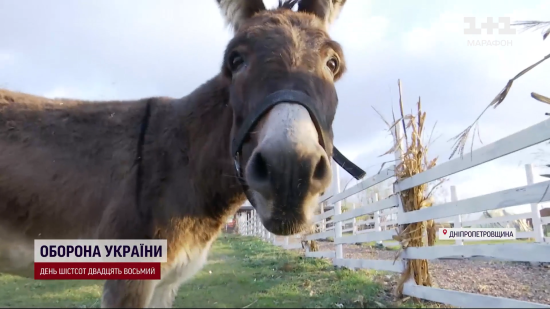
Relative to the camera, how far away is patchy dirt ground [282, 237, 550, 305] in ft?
14.5

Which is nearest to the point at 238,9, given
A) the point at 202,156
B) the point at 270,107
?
the point at 202,156

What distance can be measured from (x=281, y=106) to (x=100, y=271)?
3.72 ft

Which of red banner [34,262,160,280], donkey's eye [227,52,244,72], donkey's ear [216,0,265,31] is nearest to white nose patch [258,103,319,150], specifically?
donkey's eye [227,52,244,72]

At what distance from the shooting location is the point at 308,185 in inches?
62.7

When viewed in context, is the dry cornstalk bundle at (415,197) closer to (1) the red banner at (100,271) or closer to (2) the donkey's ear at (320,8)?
(2) the donkey's ear at (320,8)

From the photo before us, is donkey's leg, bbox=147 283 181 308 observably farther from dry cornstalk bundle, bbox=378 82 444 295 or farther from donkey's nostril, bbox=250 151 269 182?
dry cornstalk bundle, bbox=378 82 444 295

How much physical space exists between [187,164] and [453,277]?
4.48 metres

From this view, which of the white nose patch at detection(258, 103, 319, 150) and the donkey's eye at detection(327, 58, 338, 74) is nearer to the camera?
the white nose patch at detection(258, 103, 319, 150)

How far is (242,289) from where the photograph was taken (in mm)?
1346

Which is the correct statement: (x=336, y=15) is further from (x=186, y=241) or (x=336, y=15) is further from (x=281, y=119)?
(x=186, y=241)

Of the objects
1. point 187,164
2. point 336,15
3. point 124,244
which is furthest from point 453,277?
point 124,244

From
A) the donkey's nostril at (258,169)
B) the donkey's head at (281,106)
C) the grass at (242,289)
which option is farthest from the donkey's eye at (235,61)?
the grass at (242,289)

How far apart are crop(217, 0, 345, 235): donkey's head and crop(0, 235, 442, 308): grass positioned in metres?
0.39

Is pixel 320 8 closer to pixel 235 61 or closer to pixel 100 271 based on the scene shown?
pixel 235 61
